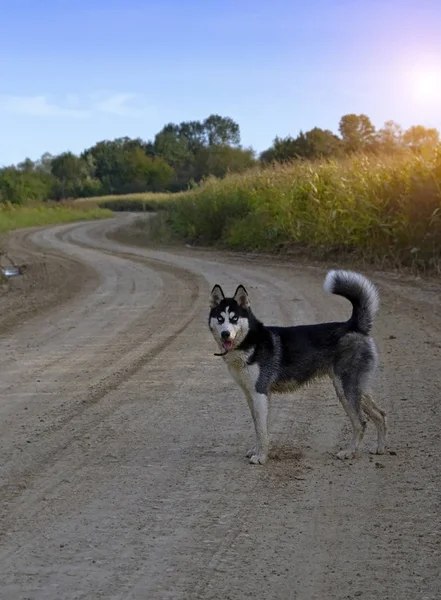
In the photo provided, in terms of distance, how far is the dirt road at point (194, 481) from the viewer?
13.3ft

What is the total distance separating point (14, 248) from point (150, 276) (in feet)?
40.2

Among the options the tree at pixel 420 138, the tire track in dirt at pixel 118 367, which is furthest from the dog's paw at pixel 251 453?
the tree at pixel 420 138

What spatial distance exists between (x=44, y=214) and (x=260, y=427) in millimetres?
51069

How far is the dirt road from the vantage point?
4039mm

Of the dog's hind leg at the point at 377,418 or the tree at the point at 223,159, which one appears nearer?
the dog's hind leg at the point at 377,418

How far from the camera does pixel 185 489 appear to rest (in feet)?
17.5

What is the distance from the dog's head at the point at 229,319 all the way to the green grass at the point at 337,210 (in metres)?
11.4

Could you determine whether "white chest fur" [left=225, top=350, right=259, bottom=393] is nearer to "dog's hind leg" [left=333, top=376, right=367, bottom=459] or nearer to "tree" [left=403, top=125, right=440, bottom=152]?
"dog's hind leg" [left=333, top=376, right=367, bottom=459]

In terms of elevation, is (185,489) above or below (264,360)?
below

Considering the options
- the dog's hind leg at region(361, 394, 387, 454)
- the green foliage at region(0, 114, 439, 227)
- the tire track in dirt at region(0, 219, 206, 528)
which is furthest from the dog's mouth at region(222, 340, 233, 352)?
the green foliage at region(0, 114, 439, 227)

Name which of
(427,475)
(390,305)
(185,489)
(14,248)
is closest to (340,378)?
(427,475)

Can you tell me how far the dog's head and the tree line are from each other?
75.7ft

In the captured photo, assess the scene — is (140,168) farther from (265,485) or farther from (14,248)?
(265,485)

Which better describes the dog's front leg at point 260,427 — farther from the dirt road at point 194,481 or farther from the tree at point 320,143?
the tree at point 320,143
